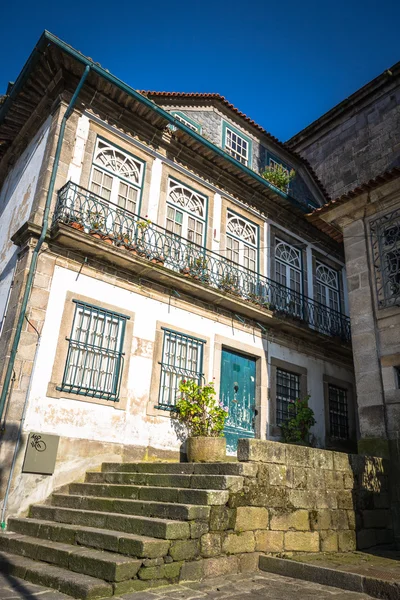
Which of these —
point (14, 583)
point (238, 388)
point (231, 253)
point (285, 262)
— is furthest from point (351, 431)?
point (14, 583)

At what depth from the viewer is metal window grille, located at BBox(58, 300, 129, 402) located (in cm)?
692

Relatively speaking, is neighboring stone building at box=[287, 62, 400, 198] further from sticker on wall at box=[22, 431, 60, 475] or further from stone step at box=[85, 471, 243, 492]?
sticker on wall at box=[22, 431, 60, 475]

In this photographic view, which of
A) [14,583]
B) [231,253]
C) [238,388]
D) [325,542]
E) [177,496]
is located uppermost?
[231,253]

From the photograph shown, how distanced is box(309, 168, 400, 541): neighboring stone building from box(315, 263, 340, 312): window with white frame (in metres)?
3.36

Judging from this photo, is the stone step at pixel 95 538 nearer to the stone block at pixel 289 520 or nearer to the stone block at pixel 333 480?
the stone block at pixel 289 520

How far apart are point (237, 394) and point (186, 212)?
3.89 metres

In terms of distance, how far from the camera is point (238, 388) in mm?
9023

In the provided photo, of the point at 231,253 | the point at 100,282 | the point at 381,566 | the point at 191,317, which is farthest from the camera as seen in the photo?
the point at 231,253

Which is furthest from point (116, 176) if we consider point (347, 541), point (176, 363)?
point (347, 541)

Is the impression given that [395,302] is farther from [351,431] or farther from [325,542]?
[351,431]

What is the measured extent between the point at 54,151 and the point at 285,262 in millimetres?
5946

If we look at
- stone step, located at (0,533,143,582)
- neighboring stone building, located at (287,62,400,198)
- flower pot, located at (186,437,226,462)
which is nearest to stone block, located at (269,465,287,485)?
stone step, located at (0,533,143,582)

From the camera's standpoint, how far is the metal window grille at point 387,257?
24.6 ft

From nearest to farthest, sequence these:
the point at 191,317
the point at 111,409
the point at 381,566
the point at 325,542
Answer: the point at 381,566
the point at 325,542
the point at 111,409
the point at 191,317
